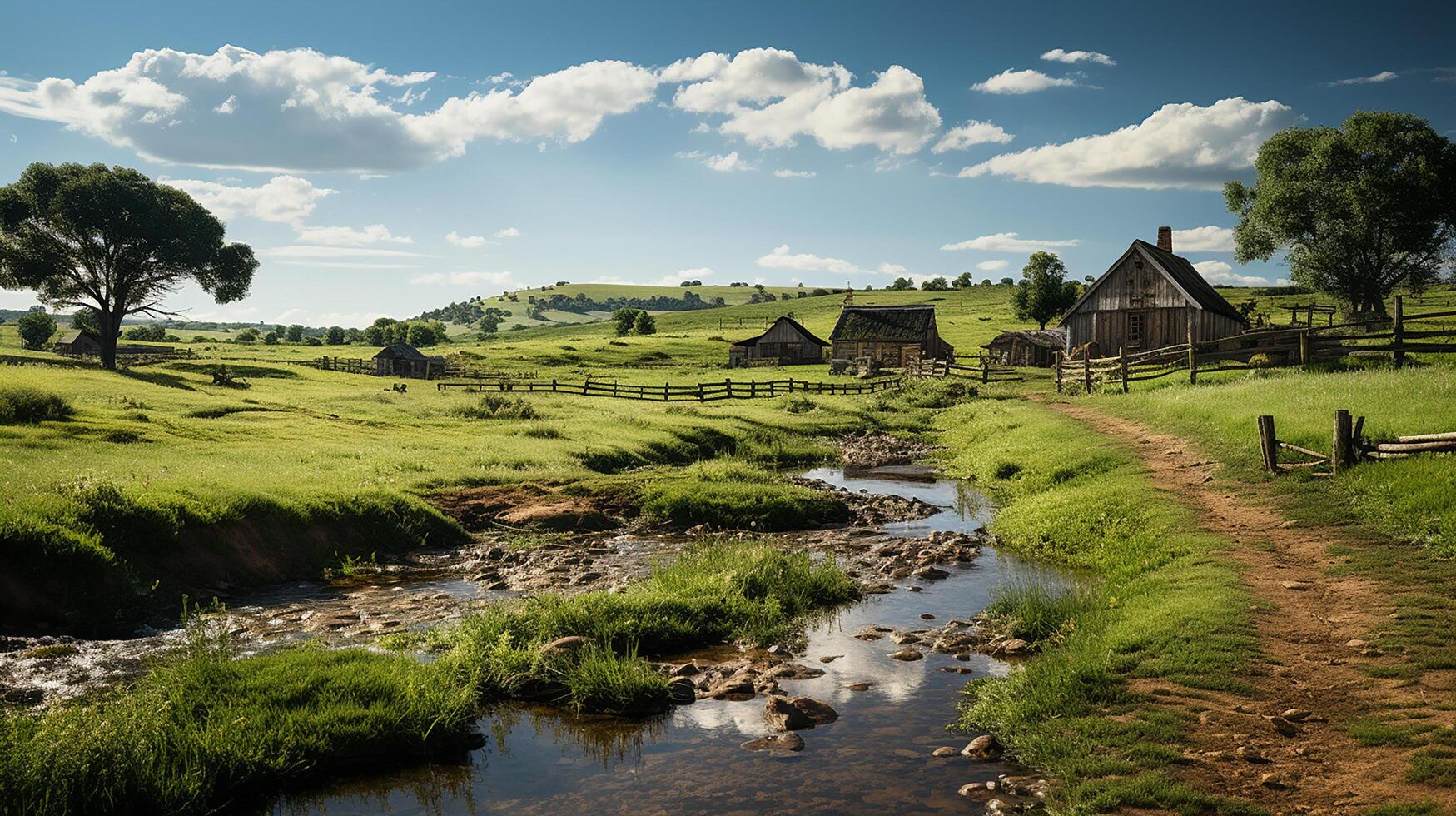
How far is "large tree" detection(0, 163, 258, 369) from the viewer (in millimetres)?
63250

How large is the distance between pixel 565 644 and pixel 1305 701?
8143 millimetres

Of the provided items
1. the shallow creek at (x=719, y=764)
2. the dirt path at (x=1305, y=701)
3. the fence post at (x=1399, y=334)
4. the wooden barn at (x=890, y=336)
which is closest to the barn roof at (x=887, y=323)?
the wooden barn at (x=890, y=336)

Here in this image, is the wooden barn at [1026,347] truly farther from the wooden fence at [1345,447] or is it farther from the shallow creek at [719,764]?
the shallow creek at [719,764]

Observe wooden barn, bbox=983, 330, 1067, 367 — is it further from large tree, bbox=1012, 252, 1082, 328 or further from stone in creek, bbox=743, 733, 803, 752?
stone in creek, bbox=743, 733, 803, 752

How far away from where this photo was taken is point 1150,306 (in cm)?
4722

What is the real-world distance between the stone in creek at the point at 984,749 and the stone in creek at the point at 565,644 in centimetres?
495

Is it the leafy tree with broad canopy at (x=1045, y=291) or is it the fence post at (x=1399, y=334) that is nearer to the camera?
the fence post at (x=1399, y=334)

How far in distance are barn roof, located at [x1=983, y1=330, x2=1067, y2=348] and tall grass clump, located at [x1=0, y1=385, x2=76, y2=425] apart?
231ft

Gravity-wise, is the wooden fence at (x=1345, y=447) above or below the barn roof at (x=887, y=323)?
below

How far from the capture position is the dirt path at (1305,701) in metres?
6.63

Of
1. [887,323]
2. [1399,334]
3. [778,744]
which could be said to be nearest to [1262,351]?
[1399,334]

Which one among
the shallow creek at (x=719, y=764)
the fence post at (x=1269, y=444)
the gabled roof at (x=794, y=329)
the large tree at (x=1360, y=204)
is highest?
the large tree at (x=1360, y=204)

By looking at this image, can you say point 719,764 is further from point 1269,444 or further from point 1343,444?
point 1269,444

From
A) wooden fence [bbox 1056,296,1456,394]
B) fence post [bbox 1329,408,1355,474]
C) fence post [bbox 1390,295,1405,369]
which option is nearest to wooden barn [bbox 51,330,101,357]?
wooden fence [bbox 1056,296,1456,394]
